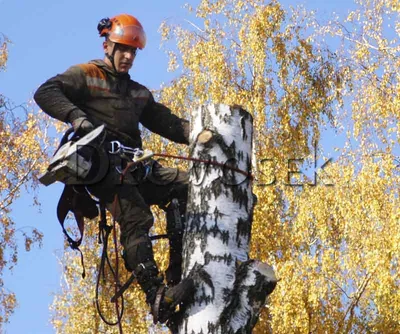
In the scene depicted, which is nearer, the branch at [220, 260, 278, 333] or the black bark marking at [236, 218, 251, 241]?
the branch at [220, 260, 278, 333]

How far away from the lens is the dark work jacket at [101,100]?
18.8 feet

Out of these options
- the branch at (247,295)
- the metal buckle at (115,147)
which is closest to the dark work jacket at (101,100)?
the metal buckle at (115,147)

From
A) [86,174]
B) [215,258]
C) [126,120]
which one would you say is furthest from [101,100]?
[215,258]

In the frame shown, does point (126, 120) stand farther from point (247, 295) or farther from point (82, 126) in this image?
point (247, 295)

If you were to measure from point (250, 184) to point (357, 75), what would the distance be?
14.6 metres

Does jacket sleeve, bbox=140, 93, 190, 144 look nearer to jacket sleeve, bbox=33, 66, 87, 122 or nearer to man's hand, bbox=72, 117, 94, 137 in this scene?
jacket sleeve, bbox=33, 66, 87, 122

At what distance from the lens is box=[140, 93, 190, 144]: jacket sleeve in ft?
20.5

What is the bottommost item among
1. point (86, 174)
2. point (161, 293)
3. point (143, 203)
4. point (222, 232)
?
point (161, 293)

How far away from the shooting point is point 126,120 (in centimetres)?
600

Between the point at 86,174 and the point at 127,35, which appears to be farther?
the point at 127,35

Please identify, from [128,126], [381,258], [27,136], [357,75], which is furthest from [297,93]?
[128,126]

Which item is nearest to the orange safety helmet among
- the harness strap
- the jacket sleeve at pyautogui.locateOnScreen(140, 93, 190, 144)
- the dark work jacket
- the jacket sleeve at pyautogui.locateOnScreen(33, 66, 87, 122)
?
the dark work jacket

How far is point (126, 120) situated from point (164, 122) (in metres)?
0.39

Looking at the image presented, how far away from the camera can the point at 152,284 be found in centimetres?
531
